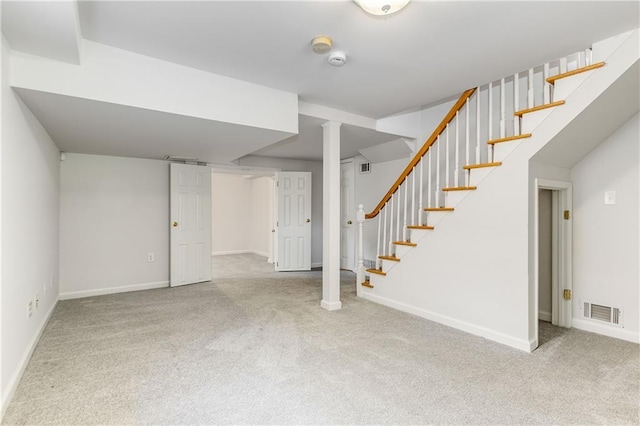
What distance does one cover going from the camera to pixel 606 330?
296 cm

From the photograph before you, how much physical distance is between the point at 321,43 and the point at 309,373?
2.25m

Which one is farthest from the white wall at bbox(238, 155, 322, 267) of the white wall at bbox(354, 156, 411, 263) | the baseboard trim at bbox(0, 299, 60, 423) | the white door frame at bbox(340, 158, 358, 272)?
the baseboard trim at bbox(0, 299, 60, 423)

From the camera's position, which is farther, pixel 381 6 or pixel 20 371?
pixel 20 371

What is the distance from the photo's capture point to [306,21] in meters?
2.05

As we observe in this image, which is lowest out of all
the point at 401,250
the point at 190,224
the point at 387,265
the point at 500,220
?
the point at 387,265

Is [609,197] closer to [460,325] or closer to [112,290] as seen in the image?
[460,325]

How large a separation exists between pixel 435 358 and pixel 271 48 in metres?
2.59

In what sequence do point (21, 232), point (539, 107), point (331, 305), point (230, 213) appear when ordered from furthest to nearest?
point (230, 213) < point (331, 305) < point (539, 107) < point (21, 232)

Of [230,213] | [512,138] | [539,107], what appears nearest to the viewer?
[539,107]

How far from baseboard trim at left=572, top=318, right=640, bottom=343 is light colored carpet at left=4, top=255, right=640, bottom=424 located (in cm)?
9

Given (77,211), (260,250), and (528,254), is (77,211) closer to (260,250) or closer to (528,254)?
(260,250)

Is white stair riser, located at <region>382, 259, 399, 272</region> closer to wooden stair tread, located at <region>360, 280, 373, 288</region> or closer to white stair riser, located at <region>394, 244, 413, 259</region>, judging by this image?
white stair riser, located at <region>394, 244, 413, 259</region>

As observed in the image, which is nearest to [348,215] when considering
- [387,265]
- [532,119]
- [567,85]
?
[387,265]

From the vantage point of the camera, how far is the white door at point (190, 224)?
4961 millimetres
